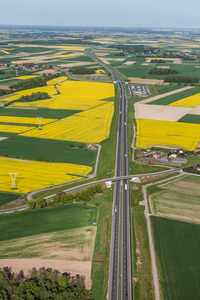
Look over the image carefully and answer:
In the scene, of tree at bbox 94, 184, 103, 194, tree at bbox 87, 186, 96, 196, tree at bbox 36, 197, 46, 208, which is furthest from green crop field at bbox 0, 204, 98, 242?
tree at bbox 94, 184, 103, 194

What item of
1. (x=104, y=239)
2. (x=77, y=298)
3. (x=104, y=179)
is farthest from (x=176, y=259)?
(x=104, y=179)

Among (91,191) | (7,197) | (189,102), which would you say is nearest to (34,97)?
(189,102)

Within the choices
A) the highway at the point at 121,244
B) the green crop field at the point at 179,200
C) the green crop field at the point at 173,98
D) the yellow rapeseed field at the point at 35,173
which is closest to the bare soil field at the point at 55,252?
the highway at the point at 121,244

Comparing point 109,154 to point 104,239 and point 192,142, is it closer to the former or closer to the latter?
point 192,142

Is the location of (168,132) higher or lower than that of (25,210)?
higher

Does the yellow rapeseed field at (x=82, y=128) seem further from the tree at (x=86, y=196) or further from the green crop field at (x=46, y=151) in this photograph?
the tree at (x=86, y=196)

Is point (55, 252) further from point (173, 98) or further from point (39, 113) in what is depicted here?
point (173, 98)
